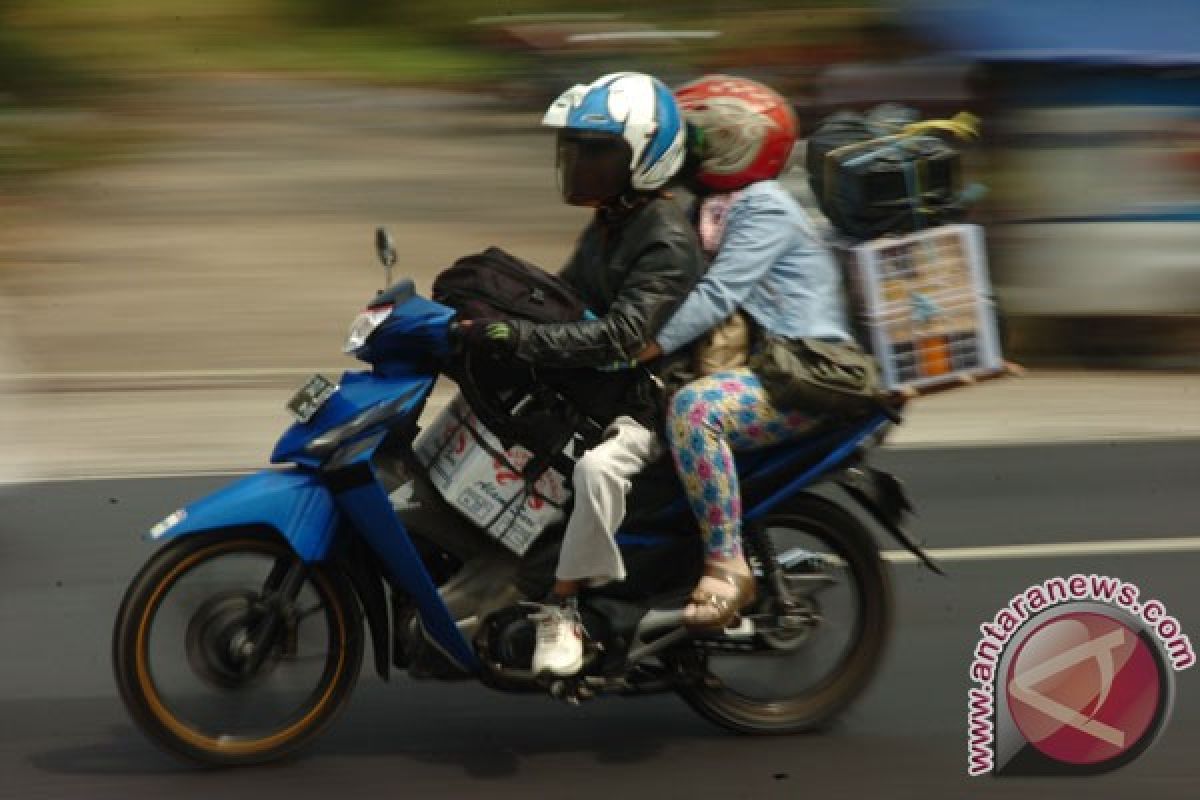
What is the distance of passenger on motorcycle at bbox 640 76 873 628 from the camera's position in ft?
16.6

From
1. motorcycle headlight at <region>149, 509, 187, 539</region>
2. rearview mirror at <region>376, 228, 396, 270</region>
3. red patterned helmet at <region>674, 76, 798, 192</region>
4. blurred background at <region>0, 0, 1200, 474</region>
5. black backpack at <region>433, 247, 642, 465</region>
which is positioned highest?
red patterned helmet at <region>674, 76, 798, 192</region>

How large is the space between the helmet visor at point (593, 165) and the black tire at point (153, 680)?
116cm

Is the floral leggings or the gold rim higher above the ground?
the floral leggings

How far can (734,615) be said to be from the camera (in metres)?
5.13

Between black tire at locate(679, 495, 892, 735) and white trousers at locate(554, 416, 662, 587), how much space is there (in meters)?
0.48

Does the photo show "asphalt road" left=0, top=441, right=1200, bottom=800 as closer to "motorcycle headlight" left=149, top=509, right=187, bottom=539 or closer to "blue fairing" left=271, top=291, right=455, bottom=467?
"motorcycle headlight" left=149, top=509, right=187, bottom=539

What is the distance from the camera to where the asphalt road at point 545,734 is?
5.00 m

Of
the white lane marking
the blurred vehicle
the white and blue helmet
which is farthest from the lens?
the blurred vehicle

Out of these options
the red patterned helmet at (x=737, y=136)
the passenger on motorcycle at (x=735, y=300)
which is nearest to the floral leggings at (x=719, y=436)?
the passenger on motorcycle at (x=735, y=300)

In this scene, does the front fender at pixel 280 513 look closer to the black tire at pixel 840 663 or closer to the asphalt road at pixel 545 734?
the asphalt road at pixel 545 734

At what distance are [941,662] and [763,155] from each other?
174 centimetres

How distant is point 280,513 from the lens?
489cm

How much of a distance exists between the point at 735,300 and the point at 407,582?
3.59ft

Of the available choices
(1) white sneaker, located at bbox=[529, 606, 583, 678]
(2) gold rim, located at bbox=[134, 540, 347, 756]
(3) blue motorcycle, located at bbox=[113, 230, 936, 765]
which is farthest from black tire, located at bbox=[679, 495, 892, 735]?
(2) gold rim, located at bbox=[134, 540, 347, 756]
